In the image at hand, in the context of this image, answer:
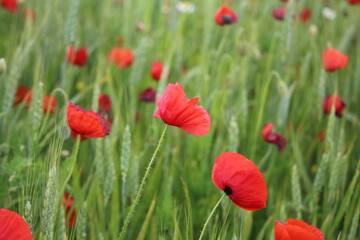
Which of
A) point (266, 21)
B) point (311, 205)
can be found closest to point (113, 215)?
point (311, 205)

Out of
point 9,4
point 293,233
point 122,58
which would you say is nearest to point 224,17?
point 122,58

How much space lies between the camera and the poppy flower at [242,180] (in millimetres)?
547

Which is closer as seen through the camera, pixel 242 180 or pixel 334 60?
pixel 242 180

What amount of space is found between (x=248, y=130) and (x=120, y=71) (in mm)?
501

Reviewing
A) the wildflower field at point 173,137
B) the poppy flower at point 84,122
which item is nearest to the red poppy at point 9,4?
the wildflower field at point 173,137

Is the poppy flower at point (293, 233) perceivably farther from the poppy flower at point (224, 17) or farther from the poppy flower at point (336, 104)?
the poppy flower at point (224, 17)

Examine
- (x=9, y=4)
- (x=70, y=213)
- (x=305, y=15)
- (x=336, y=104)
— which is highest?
(x=305, y=15)

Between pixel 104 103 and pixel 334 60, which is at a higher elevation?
pixel 334 60

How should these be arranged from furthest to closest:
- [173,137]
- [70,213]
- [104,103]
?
[173,137] < [104,103] < [70,213]

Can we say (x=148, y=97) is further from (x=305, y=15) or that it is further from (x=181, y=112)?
(x=305, y=15)

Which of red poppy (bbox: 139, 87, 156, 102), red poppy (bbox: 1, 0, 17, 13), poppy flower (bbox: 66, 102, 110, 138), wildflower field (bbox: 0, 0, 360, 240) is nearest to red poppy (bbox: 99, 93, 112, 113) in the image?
wildflower field (bbox: 0, 0, 360, 240)

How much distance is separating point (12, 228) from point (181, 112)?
24cm

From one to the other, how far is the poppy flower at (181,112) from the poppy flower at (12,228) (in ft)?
0.70

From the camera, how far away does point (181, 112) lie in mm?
574
